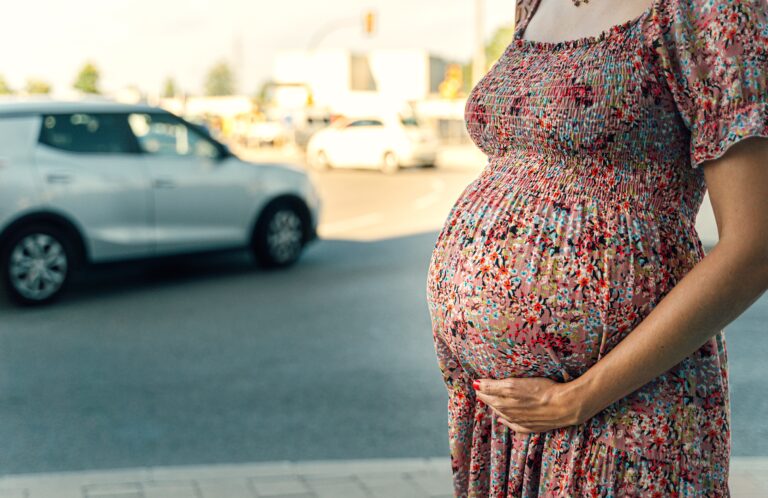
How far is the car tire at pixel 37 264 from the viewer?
830cm

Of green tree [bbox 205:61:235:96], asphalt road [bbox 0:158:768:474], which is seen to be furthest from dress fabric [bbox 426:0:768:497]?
→ green tree [bbox 205:61:235:96]

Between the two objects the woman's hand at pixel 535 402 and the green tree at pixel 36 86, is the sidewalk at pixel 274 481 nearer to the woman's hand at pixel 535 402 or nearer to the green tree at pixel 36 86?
the woman's hand at pixel 535 402

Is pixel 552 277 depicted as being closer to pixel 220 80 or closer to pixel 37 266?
pixel 37 266

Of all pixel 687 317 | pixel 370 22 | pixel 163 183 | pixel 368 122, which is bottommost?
pixel 368 122

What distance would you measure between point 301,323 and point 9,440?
2.99 m

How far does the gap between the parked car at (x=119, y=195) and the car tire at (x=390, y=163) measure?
1573 centimetres

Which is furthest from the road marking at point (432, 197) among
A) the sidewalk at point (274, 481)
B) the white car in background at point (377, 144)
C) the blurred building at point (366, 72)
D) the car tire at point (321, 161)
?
the blurred building at point (366, 72)

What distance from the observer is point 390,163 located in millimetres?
26359

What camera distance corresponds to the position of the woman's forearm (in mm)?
1482

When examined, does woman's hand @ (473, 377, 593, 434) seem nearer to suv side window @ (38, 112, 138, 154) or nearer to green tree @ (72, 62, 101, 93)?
suv side window @ (38, 112, 138, 154)

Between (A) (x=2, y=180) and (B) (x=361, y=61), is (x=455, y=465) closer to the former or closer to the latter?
(A) (x=2, y=180)

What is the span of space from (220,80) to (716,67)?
16583 centimetres

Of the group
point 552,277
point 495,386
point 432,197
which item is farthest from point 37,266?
point 432,197

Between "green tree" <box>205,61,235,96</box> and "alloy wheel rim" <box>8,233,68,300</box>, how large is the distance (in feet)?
510
